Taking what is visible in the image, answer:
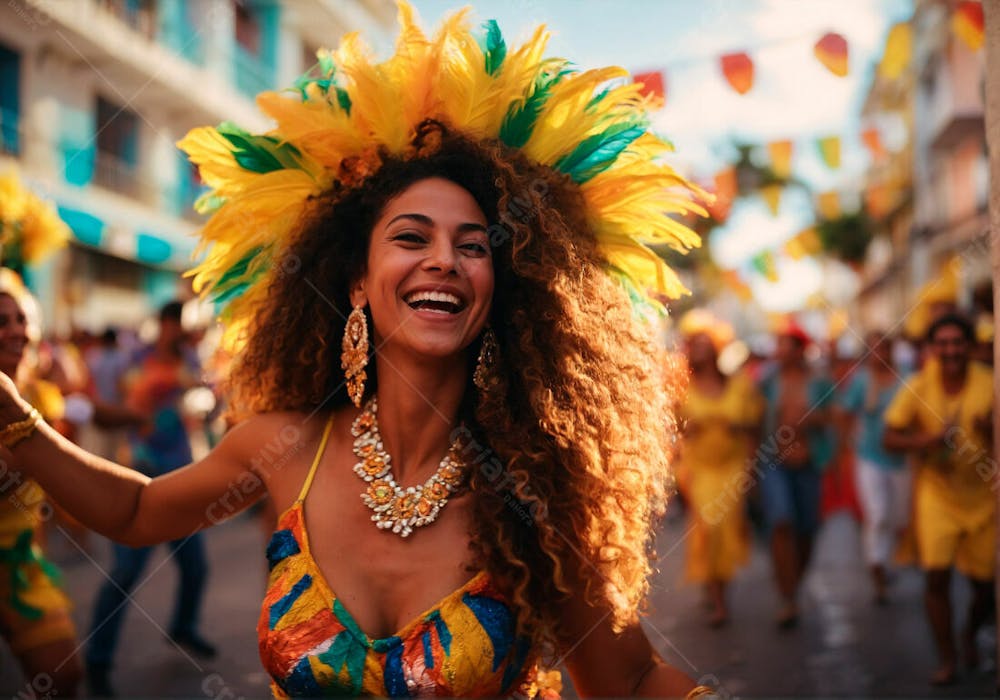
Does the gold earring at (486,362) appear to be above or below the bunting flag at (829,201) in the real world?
below

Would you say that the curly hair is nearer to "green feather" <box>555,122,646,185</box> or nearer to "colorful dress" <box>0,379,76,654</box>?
"green feather" <box>555,122,646,185</box>

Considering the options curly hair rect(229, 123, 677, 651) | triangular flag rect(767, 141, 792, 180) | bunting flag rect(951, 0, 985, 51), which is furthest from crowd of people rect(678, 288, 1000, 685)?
curly hair rect(229, 123, 677, 651)

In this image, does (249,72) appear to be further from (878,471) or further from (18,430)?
(18,430)

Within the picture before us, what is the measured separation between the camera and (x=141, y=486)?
2508 millimetres

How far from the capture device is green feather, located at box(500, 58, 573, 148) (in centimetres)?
257

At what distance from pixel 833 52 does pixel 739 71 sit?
0.69 meters

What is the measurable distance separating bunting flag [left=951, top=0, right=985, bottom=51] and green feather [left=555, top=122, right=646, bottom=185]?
13.7ft

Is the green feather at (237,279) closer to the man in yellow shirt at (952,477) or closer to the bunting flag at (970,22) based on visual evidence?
the man in yellow shirt at (952,477)

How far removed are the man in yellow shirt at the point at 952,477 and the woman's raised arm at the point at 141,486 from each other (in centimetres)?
411

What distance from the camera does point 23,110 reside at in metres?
15.0

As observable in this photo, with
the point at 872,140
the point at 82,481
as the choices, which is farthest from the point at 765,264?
the point at 82,481

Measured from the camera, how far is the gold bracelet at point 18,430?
2.27 metres

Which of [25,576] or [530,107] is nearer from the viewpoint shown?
[530,107]

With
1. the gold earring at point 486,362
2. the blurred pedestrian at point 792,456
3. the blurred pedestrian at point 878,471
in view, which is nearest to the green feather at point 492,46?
the gold earring at point 486,362
